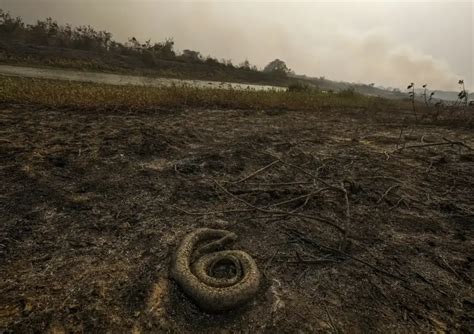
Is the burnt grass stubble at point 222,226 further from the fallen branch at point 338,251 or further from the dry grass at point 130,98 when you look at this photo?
the dry grass at point 130,98

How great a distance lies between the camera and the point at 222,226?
9.79ft

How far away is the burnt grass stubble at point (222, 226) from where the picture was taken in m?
1.97

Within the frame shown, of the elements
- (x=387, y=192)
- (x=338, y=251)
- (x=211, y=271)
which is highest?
(x=387, y=192)

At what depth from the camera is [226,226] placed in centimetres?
299

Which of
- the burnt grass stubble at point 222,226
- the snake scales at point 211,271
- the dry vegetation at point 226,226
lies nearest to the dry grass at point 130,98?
the dry vegetation at point 226,226

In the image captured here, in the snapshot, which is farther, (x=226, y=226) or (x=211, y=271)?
(x=226, y=226)

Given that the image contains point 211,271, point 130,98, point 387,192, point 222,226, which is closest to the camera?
point 211,271

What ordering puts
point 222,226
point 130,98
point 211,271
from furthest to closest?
point 130,98 < point 222,226 < point 211,271

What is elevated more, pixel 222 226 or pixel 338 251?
pixel 338 251

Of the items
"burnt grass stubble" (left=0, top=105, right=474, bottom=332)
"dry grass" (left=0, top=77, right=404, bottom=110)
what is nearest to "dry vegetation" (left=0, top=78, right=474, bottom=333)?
"burnt grass stubble" (left=0, top=105, right=474, bottom=332)

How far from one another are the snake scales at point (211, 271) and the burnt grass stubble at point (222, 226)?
0.08 meters

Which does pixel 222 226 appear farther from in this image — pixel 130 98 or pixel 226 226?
pixel 130 98

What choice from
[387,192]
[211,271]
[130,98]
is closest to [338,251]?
[211,271]

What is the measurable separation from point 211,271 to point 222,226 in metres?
0.60
